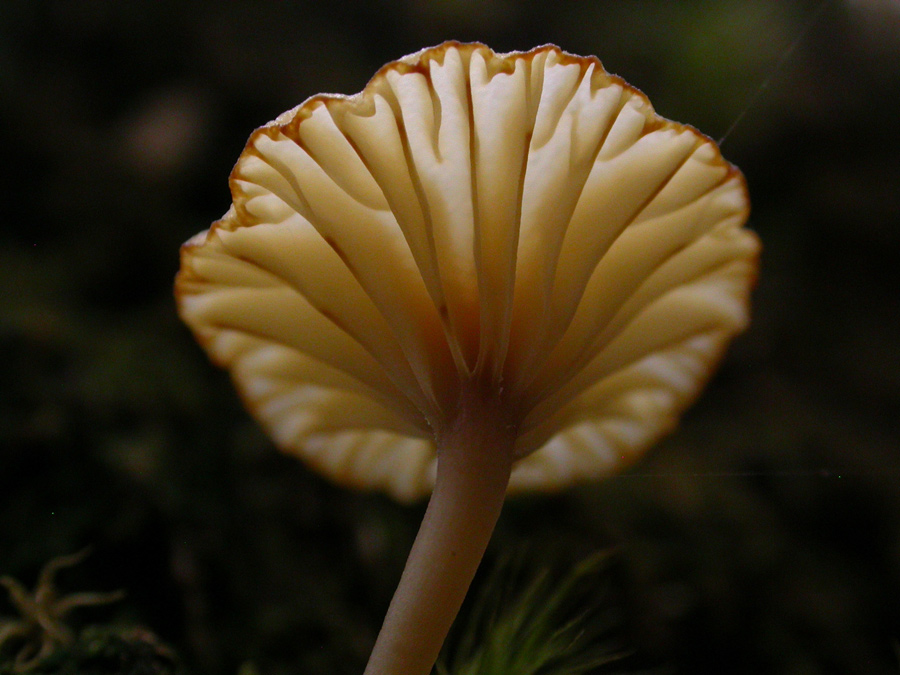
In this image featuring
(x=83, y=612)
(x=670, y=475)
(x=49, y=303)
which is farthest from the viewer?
(x=670, y=475)

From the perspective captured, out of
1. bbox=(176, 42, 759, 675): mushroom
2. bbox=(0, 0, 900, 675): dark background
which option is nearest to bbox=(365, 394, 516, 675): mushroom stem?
bbox=(176, 42, 759, 675): mushroom

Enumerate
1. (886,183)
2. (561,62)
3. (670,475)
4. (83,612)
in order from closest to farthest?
1. (561,62)
2. (83,612)
3. (670,475)
4. (886,183)

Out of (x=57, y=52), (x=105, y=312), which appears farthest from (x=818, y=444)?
(x=57, y=52)

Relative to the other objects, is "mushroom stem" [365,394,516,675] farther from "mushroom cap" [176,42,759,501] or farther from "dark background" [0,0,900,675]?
"dark background" [0,0,900,675]

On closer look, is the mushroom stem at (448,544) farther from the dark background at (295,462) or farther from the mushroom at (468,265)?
the dark background at (295,462)

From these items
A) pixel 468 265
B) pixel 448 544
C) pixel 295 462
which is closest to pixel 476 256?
pixel 468 265

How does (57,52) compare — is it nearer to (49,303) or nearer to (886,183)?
(49,303)

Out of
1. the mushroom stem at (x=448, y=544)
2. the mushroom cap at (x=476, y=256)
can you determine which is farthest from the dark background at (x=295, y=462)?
the mushroom stem at (x=448, y=544)

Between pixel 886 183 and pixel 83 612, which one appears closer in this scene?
pixel 83 612
